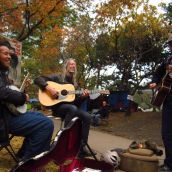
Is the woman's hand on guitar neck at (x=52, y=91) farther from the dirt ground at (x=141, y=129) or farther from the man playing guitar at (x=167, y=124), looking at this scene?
the dirt ground at (x=141, y=129)

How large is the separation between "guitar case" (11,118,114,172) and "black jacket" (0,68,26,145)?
0.96m

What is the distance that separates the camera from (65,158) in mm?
3736

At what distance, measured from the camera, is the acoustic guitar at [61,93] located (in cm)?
615

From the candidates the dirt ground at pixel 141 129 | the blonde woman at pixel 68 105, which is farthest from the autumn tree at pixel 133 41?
the blonde woman at pixel 68 105

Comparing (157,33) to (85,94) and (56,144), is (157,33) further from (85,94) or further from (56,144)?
(56,144)

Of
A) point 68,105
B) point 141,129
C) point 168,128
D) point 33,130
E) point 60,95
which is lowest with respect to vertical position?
point 141,129

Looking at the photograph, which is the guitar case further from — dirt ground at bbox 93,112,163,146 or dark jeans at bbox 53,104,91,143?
dirt ground at bbox 93,112,163,146

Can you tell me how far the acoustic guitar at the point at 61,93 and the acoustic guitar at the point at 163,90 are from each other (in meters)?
0.83

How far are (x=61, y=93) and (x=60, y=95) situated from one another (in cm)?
4

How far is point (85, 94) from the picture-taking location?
6.17 metres

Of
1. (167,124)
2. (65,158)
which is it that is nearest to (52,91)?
(167,124)

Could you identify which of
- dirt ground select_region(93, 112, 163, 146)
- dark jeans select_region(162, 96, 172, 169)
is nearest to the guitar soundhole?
dark jeans select_region(162, 96, 172, 169)

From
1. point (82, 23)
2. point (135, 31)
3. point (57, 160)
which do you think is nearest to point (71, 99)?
point (57, 160)

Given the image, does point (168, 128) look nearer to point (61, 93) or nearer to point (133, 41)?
point (61, 93)
